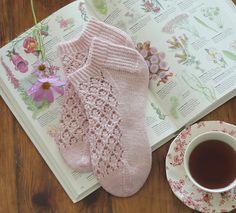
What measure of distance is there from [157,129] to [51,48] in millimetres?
221

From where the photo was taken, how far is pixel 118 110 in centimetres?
85

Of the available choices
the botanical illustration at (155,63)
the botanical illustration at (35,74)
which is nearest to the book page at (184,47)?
the botanical illustration at (155,63)

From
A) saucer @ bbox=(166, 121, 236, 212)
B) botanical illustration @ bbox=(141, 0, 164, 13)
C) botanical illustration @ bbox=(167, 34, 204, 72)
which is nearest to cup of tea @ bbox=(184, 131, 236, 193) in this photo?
saucer @ bbox=(166, 121, 236, 212)

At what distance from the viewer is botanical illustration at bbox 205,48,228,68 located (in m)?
0.86

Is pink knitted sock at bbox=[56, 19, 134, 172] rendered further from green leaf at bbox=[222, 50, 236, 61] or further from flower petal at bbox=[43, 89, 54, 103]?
green leaf at bbox=[222, 50, 236, 61]

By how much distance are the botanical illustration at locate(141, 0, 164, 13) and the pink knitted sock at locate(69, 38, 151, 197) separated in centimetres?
8

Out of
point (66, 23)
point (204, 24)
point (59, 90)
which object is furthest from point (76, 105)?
point (204, 24)

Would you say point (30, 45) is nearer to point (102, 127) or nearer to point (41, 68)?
point (41, 68)

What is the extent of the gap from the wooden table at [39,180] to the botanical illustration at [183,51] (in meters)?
0.09

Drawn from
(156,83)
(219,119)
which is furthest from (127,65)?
(219,119)

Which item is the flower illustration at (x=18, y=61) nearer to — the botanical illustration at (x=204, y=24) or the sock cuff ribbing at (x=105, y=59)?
the sock cuff ribbing at (x=105, y=59)

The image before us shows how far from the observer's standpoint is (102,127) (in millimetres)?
842

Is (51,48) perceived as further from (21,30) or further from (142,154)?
(142,154)

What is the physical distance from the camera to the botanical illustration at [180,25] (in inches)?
34.5
